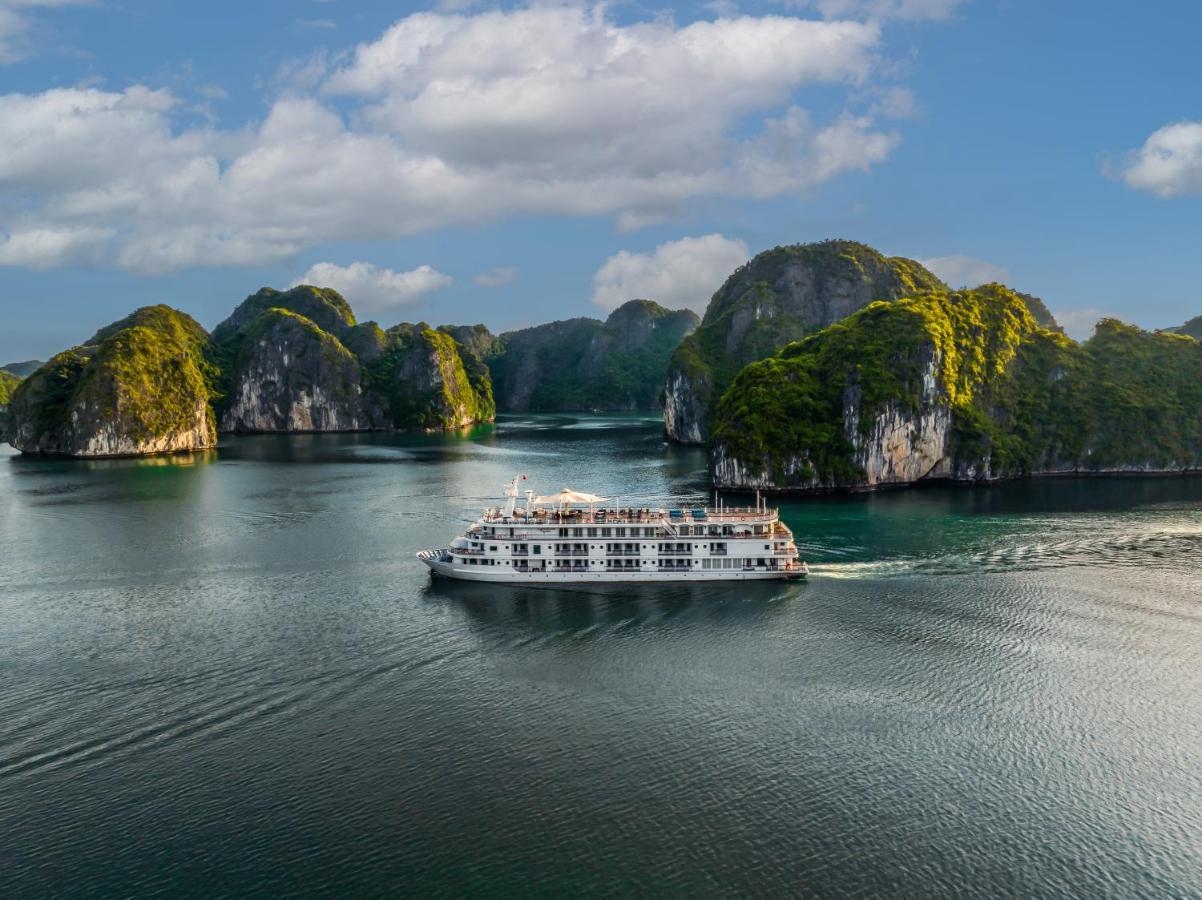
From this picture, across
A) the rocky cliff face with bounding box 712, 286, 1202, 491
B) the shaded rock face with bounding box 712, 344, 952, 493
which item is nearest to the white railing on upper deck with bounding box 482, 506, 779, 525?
the shaded rock face with bounding box 712, 344, 952, 493

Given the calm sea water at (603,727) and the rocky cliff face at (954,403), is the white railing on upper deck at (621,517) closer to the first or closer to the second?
the calm sea water at (603,727)

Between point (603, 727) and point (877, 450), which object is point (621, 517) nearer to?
point (603, 727)

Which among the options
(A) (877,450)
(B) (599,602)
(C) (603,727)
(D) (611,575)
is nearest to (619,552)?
(D) (611,575)

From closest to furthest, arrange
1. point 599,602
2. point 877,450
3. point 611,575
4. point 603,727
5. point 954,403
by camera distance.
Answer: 1. point 603,727
2. point 599,602
3. point 611,575
4. point 877,450
5. point 954,403

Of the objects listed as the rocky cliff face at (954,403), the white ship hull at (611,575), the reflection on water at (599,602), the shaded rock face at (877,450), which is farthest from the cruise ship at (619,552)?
the rocky cliff face at (954,403)

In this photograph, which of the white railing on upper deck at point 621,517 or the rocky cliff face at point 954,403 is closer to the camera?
the white railing on upper deck at point 621,517

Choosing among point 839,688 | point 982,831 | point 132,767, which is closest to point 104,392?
point 132,767
